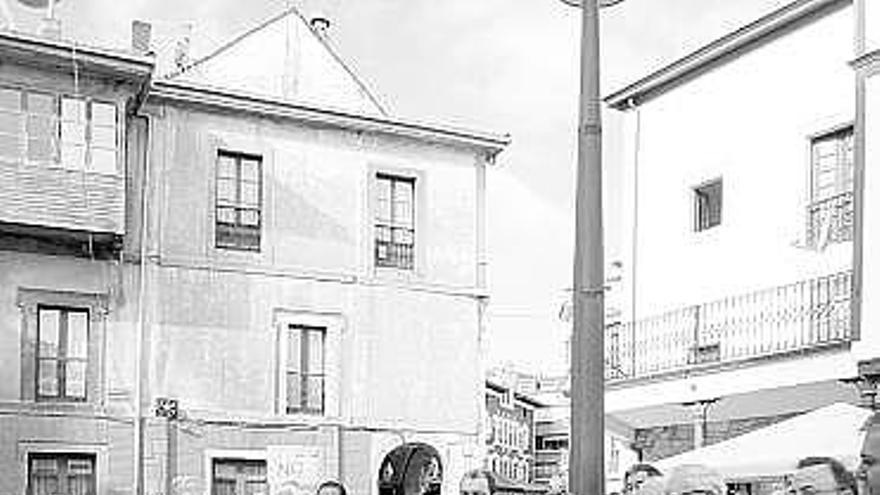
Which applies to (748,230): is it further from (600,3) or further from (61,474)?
(600,3)

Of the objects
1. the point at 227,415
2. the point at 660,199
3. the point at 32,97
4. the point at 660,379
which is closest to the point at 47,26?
the point at 32,97

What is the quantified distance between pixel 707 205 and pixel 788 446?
892cm

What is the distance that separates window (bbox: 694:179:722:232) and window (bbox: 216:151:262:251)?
921 centimetres

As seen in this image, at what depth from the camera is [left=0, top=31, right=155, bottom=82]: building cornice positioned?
2264 centimetres

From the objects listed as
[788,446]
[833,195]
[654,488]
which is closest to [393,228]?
[833,195]

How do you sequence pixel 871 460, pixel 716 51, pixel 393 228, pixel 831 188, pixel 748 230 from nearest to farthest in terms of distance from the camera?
pixel 871 460
pixel 831 188
pixel 748 230
pixel 716 51
pixel 393 228

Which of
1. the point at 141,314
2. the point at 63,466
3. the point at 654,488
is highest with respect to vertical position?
the point at 141,314

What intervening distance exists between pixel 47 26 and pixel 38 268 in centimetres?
376

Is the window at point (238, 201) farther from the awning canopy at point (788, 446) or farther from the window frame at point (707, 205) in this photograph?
the awning canopy at point (788, 446)

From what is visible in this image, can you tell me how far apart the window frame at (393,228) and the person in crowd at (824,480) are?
2174 cm

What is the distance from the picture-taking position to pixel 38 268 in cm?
2342

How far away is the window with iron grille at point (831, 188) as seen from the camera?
16016 millimetres

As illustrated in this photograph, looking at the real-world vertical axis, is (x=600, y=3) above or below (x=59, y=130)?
below

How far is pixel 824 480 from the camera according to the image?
191 inches
